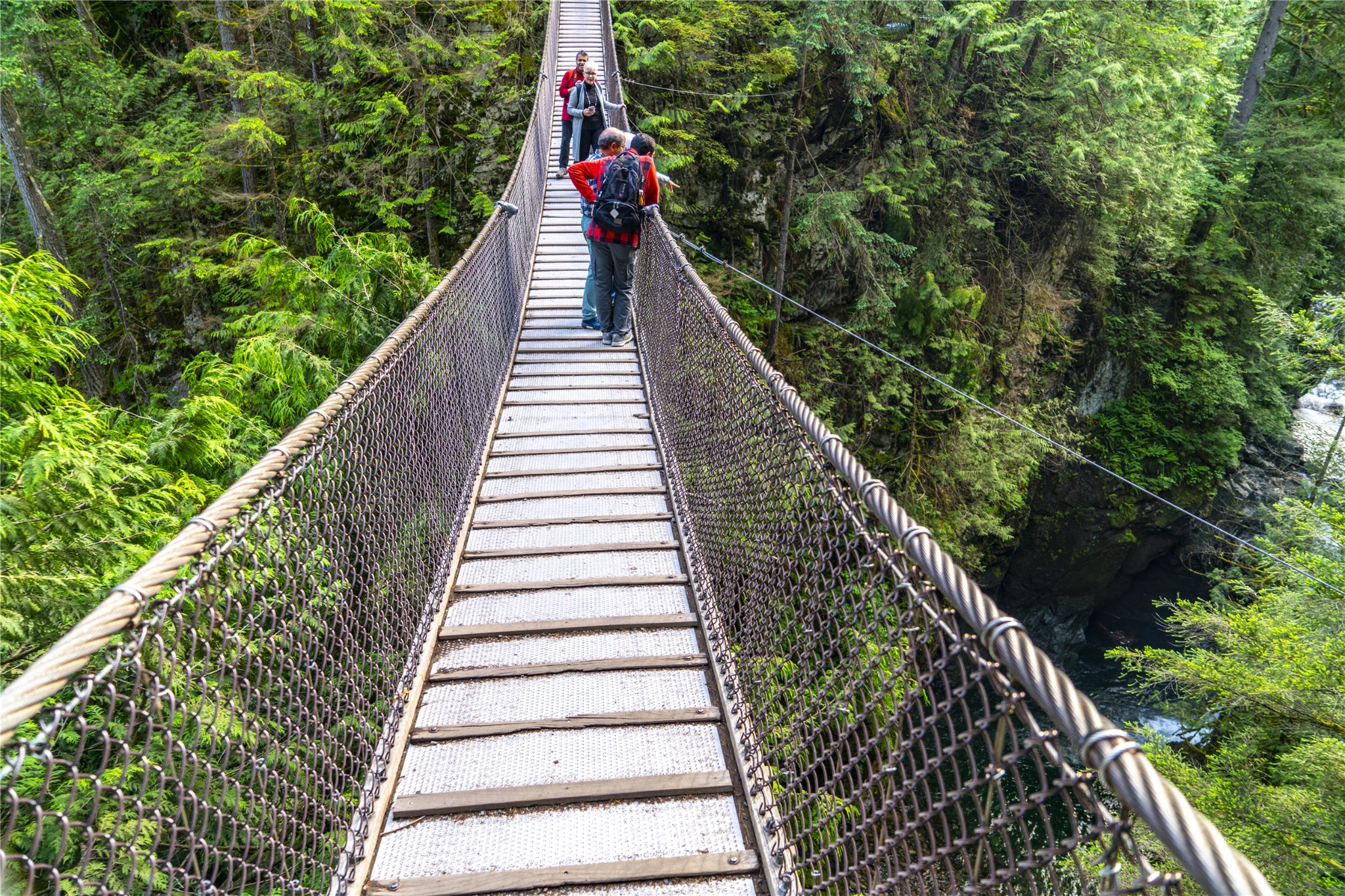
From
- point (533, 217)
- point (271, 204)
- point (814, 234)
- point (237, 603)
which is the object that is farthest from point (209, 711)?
point (814, 234)

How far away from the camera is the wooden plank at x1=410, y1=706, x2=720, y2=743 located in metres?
2.08

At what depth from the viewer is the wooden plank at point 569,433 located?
390cm

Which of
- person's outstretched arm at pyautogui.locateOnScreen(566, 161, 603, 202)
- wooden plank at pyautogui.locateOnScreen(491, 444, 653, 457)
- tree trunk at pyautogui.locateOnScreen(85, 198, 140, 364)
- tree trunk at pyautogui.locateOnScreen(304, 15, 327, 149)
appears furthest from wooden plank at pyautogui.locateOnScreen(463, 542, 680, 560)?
tree trunk at pyautogui.locateOnScreen(85, 198, 140, 364)

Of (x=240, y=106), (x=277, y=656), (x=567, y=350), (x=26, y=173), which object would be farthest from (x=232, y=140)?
(x=277, y=656)

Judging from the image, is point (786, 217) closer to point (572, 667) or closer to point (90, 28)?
point (572, 667)

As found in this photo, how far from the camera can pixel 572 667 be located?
2.33m

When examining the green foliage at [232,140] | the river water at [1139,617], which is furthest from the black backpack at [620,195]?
the river water at [1139,617]

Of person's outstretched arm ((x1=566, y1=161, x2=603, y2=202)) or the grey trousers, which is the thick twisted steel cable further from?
person's outstretched arm ((x1=566, y1=161, x2=603, y2=202))

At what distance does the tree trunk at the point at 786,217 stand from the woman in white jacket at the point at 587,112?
360 centimetres

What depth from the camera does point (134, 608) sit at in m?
1.04

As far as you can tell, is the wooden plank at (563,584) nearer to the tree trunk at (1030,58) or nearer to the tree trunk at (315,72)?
the tree trunk at (315,72)

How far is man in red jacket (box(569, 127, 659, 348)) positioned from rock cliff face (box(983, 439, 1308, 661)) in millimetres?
11169

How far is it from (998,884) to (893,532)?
56 centimetres

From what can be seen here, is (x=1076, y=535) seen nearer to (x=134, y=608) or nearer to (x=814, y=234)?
(x=814, y=234)
